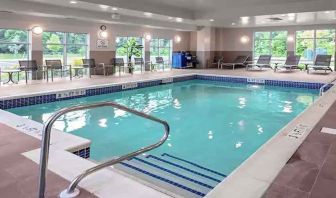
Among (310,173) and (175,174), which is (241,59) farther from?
(310,173)

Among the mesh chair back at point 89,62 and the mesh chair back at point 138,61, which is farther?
the mesh chair back at point 138,61

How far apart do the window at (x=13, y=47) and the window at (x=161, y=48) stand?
617 cm

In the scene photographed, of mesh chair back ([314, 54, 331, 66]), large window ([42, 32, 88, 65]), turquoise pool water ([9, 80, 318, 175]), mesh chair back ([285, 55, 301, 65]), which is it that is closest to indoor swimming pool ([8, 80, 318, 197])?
turquoise pool water ([9, 80, 318, 175])

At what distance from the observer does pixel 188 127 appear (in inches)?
212

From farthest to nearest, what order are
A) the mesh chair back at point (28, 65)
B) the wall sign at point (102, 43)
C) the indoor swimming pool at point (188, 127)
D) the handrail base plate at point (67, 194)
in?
the wall sign at point (102, 43)
the mesh chair back at point (28, 65)
the indoor swimming pool at point (188, 127)
the handrail base plate at point (67, 194)

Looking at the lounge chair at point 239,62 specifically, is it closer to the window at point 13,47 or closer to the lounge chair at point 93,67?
the lounge chair at point 93,67

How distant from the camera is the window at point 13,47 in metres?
9.56

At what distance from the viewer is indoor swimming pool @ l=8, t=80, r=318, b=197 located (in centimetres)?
347

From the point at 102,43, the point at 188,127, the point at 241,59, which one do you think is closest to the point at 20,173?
the point at 188,127

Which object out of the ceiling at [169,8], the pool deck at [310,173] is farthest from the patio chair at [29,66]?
the pool deck at [310,173]

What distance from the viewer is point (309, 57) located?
1492 cm

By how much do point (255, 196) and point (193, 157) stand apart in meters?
1.88

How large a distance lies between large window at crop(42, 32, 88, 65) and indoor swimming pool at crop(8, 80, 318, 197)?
11.4 ft

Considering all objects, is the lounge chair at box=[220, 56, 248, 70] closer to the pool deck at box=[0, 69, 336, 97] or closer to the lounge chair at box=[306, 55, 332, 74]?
the lounge chair at box=[306, 55, 332, 74]
